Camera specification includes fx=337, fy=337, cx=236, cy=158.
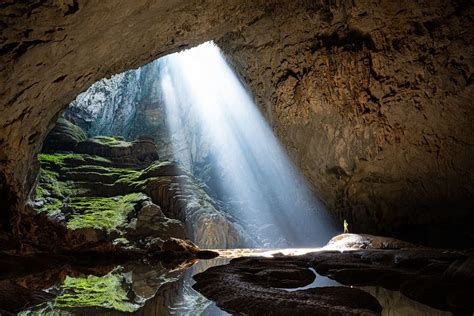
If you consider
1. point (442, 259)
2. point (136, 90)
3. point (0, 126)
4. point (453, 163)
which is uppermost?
point (136, 90)

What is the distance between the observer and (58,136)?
29.1 m

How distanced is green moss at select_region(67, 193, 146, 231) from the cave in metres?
0.13

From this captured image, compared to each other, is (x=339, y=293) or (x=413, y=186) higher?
(x=413, y=186)

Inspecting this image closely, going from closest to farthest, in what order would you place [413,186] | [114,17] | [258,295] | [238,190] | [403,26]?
[258,295] < [114,17] < [403,26] < [413,186] < [238,190]

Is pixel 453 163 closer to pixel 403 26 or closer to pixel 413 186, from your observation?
pixel 413 186

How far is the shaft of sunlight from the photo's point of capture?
779 inches

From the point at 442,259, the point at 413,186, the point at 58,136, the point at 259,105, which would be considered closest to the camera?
the point at 442,259

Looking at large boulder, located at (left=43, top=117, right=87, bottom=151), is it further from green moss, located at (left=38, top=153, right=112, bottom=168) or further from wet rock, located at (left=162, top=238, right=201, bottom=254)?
wet rock, located at (left=162, top=238, right=201, bottom=254)

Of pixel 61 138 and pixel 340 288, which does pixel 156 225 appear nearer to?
pixel 61 138

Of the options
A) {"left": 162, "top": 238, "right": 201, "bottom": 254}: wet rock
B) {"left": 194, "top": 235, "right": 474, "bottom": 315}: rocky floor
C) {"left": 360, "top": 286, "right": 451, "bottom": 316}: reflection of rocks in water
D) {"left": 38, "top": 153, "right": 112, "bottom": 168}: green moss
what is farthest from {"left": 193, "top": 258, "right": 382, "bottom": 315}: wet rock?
{"left": 38, "top": 153, "right": 112, "bottom": 168}: green moss

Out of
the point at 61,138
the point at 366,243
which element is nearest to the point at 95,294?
the point at 366,243

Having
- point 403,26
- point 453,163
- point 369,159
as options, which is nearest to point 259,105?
point 369,159

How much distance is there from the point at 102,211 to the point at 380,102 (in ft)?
55.0

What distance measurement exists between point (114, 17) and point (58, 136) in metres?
24.9
